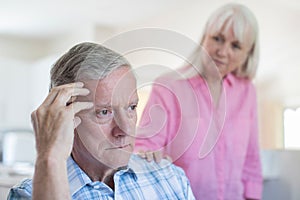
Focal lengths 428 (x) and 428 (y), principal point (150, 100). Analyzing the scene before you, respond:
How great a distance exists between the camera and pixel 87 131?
30.3 inches

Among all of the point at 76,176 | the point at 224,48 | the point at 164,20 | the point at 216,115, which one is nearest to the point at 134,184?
the point at 76,176

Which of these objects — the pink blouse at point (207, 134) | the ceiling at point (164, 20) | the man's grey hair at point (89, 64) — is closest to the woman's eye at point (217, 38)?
the pink blouse at point (207, 134)

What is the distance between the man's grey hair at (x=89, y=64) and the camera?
2.50ft

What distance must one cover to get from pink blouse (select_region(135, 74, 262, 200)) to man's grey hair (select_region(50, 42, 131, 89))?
132 mm

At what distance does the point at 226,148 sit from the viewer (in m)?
1.32

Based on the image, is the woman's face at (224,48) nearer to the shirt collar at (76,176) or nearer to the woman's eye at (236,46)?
the woman's eye at (236,46)

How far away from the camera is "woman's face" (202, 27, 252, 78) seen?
133 centimetres

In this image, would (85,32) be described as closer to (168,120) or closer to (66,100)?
(168,120)

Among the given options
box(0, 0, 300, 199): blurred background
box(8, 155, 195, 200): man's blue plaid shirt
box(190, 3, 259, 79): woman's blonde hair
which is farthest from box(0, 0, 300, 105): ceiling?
box(8, 155, 195, 200): man's blue plaid shirt

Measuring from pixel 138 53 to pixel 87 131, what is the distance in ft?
0.55

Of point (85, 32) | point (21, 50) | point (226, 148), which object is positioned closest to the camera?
point (226, 148)

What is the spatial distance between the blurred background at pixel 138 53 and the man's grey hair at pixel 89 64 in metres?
0.03

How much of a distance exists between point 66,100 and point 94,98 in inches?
2.6

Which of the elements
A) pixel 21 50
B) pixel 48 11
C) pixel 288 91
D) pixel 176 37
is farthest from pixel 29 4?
pixel 176 37
